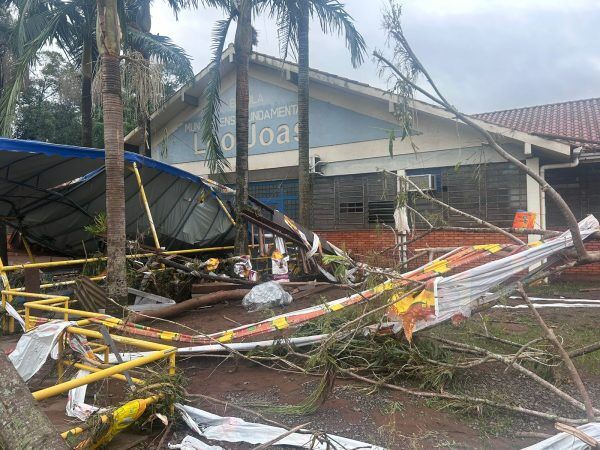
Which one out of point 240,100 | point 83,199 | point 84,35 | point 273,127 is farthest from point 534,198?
point 84,35

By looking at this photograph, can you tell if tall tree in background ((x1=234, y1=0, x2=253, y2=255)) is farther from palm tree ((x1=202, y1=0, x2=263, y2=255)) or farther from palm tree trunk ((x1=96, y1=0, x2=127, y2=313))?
palm tree trunk ((x1=96, y1=0, x2=127, y2=313))

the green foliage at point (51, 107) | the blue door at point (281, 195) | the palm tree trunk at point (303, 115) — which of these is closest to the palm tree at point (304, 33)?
the palm tree trunk at point (303, 115)

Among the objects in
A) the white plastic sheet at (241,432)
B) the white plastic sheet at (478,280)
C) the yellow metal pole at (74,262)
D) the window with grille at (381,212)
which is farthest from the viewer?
the window with grille at (381,212)

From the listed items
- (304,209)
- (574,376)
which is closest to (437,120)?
(304,209)

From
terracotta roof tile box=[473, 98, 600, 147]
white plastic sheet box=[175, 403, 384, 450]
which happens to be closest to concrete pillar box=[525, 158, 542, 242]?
terracotta roof tile box=[473, 98, 600, 147]

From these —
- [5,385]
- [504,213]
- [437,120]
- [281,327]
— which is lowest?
[281,327]

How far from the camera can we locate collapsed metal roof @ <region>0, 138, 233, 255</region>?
8.17 metres

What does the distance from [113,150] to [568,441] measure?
20.9ft

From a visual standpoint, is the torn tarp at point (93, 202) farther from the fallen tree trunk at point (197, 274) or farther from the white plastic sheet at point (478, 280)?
the white plastic sheet at point (478, 280)

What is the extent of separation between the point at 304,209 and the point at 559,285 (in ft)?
19.4

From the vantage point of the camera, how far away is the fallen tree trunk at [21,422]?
2.13 m

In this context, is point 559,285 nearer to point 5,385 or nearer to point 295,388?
point 295,388

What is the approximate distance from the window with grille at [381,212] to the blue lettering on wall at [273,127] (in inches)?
71.0

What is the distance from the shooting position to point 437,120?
38.0 ft
